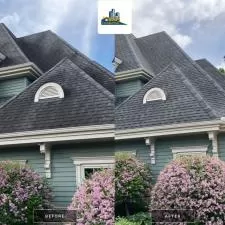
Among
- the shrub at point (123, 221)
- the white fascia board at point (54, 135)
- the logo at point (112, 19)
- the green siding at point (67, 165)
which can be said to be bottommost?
the shrub at point (123, 221)

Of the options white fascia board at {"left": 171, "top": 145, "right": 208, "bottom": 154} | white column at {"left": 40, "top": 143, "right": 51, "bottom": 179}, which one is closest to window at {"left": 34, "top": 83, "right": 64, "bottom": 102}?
white column at {"left": 40, "top": 143, "right": 51, "bottom": 179}

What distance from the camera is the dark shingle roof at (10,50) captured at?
848 millimetres

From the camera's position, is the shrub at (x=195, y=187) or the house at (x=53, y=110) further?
the shrub at (x=195, y=187)

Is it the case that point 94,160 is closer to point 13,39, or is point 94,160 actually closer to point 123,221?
point 123,221

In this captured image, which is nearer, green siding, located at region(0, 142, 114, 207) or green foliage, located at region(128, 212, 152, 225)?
green siding, located at region(0, 142, 114, 207)

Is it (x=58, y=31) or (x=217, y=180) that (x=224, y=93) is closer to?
(x=217, y=180)

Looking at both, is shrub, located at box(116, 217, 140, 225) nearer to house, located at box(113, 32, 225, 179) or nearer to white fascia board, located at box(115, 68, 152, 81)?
house, located at box(113, 32, 225, 179)

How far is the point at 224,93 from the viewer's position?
3.09ft

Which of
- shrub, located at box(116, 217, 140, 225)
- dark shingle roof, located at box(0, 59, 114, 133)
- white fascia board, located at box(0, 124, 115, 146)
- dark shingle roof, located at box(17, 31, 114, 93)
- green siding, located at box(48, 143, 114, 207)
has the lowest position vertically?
shrub, located at box(116, 217, 140, 225)

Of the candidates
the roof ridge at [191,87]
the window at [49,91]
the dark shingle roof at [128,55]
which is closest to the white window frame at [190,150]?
the roof ridge at [191,87]

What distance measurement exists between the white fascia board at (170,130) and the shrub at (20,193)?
24cm

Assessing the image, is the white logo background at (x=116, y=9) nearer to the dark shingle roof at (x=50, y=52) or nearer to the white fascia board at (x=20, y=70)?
the dark shingle roof at (x=50, y=52)

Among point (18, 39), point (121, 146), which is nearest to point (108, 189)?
point (121, 146)

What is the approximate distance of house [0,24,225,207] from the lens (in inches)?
32.7
